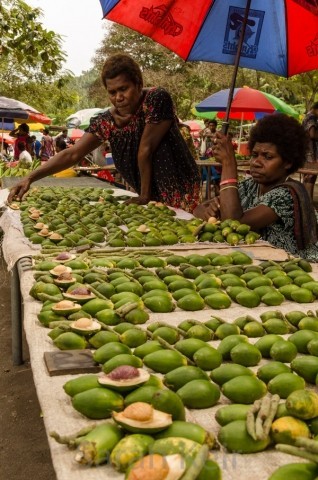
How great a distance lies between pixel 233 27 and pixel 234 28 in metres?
0.01

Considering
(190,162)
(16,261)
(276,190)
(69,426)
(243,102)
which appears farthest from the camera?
(243,102)

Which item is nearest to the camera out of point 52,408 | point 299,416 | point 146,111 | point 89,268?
point 299,416

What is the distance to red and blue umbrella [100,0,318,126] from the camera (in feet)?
16.3

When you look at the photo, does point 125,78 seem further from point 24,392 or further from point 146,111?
point 24,392

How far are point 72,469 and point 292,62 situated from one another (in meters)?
4.86

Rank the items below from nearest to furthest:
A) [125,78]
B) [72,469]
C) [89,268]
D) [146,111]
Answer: [72,469] < [89,268] < [125,78] < [146,111]

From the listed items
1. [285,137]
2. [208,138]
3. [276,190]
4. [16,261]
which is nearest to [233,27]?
[285,137]

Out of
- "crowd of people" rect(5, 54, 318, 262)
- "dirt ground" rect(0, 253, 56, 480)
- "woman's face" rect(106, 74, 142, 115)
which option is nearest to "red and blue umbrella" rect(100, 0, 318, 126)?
"crowd of people" rect(5, 54, 318, 262)

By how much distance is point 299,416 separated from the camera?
134cm

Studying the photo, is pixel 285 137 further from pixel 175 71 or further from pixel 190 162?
pixel 175 71

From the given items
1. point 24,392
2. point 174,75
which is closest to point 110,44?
point 174,75

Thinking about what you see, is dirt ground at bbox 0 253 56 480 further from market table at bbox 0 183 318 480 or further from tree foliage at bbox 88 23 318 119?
tree foliage at bbox 88 23 318 119

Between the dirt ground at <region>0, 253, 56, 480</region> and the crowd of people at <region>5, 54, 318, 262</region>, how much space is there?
4.63ft

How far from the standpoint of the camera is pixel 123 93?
438 centimetres
